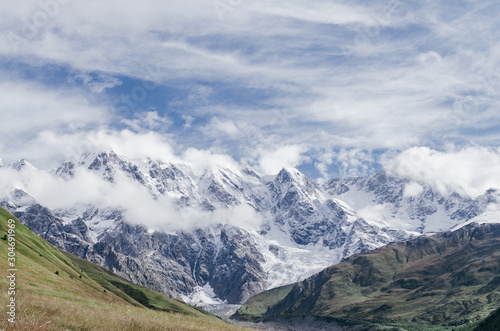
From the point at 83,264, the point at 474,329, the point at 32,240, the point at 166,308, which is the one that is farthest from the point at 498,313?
the point at 83,264

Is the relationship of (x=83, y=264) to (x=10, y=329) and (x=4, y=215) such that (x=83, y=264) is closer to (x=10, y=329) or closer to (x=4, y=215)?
(x=4, y=215)

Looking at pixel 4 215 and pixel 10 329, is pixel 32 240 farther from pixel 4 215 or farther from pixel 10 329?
pixel 10 329

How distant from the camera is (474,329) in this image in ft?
494

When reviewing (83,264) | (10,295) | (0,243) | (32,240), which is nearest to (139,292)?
(83,264)

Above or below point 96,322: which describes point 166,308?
below

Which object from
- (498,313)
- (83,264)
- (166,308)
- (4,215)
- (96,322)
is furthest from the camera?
(83,264)

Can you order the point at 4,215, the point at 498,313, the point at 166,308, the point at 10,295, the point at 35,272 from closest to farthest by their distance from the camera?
the point at 10,295 → the point at 35,272 → the point at 4,215 → the point at 166,308 → the point at 498,313

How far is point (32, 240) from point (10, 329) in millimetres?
79990

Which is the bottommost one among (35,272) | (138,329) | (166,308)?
(166,308)

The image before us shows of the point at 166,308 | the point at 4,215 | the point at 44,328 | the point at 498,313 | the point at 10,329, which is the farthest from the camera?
the point at 498,313

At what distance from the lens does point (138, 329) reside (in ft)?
80.4

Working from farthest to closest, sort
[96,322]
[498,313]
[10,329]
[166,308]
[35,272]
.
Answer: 1. [498,313]
2. [166,308]
3. [35,272]
4. [96,322]
5. [10,329]

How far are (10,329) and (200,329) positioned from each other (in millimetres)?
13146

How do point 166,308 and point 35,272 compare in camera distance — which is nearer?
point 35,272
